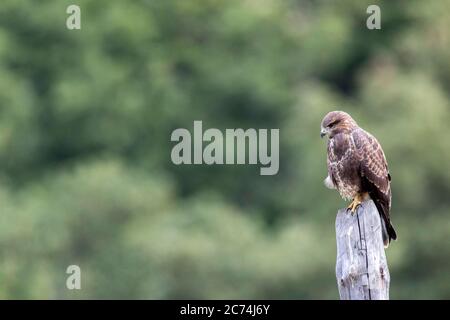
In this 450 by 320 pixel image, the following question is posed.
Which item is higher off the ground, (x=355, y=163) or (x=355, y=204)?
(x=355, y=163)

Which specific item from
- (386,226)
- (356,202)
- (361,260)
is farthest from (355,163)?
(361,260)

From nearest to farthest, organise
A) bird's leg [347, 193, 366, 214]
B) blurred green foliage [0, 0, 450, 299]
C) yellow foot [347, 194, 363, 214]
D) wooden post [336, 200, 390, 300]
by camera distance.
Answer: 1. wooden post [336, 200, 390, 300]
2. yellow foot [347, 194, 363, 214]
3. bird's leg [347, 193, 366, 214]
4. blurred green foliage [0, 0, 450, 299]

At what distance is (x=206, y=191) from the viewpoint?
55.0 metres

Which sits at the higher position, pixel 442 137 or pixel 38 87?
pixel 38 87

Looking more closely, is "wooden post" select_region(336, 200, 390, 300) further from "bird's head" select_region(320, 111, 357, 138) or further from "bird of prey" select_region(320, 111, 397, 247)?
"bird's head" select_region(320, 111, 357, 138)

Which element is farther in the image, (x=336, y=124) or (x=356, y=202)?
(x=336, y=124)

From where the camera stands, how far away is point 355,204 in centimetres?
1112

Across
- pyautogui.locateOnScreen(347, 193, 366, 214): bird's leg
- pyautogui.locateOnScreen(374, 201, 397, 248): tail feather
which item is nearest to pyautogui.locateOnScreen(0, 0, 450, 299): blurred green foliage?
pyautogui.locateOnScreen(347, 193, 366, 214): bird's leg

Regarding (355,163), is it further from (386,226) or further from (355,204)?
(386,226)

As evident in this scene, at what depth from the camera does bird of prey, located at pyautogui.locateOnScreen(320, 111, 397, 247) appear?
11.5m

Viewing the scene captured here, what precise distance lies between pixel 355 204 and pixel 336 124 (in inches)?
37.9
